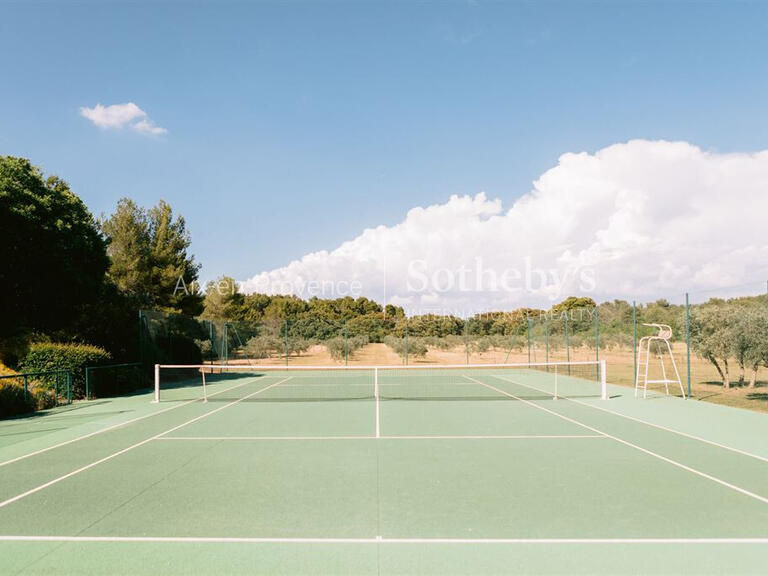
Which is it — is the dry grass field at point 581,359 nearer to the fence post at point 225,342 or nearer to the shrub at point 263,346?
the shrub at point 263,346

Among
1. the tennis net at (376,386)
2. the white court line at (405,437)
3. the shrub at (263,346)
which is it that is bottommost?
the tennis net at (376,386)

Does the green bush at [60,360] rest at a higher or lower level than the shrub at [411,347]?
higher

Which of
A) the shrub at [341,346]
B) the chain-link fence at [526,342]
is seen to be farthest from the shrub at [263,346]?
the shrub at [341,346]

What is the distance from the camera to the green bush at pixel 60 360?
16792mm

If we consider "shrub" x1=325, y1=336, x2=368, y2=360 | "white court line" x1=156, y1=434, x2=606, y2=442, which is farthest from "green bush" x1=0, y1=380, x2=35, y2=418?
"shrub" x1=325, y1=336, x2=368, y2=360

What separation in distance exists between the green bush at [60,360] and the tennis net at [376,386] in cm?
245

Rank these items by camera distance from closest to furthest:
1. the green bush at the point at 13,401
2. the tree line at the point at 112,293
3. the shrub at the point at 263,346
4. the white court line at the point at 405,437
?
the white court line at the point at 405,437 → the green bush at the point at 13,401 → the tree line at the point at 112,293 → the shrub at the point at 263,346

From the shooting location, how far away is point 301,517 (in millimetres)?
5688

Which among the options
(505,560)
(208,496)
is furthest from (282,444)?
(505,560)

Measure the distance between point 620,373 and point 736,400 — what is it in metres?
11.6

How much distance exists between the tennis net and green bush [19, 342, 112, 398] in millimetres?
2448

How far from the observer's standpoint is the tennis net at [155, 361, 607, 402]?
17.2m

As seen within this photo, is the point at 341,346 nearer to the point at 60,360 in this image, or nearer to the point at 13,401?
the point at 60,360

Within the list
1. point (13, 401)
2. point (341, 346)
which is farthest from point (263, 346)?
point (13, 401)
